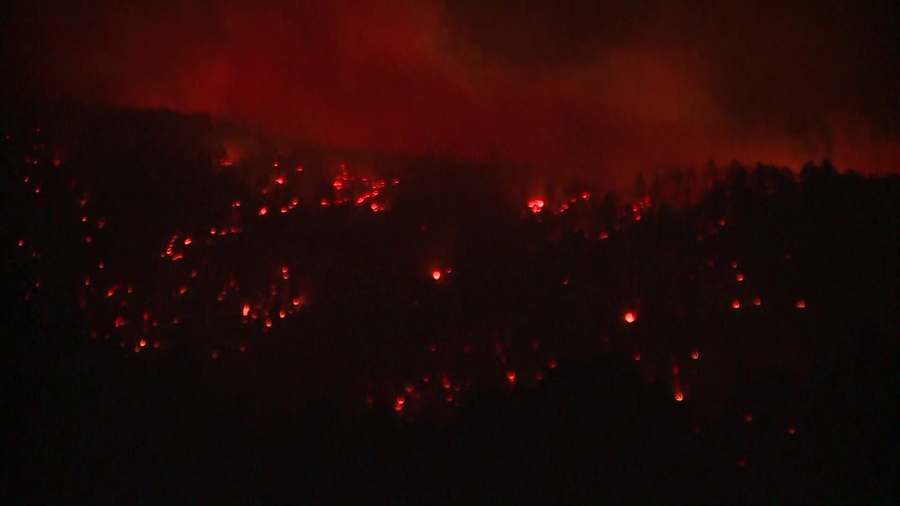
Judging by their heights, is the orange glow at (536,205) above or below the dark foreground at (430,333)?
above

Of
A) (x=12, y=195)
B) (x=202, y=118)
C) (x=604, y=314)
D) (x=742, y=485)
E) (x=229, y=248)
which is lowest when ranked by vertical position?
(x=742, y=485)

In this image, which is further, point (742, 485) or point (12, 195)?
point (12, 195)

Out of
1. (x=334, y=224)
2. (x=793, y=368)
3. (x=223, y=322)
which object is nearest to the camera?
(x=793, y=368)

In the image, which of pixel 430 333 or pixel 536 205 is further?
pixel 536 205

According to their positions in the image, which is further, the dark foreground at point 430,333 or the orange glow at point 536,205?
the orange glow at point 536,205

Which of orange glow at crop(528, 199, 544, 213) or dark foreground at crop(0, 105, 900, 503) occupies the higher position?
orange glow at crop(528, 199, 544, 213)

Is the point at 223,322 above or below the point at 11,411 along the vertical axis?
above

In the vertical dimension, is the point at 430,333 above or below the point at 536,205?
below

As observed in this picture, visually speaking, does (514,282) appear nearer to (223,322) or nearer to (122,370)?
(223,322)

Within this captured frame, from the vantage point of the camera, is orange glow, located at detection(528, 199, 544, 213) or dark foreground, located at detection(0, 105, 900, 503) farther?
orange glow, located at detection(528, 199, 544, 213)

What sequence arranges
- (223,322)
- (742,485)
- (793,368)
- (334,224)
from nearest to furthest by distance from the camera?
(742,485) → (793,368) → (223,322) → (334,224)

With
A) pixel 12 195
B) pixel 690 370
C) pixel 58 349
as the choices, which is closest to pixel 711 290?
pixel 690 370
